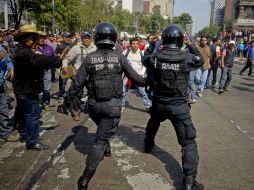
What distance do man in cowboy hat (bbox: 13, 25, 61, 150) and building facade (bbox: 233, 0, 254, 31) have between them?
95.5m

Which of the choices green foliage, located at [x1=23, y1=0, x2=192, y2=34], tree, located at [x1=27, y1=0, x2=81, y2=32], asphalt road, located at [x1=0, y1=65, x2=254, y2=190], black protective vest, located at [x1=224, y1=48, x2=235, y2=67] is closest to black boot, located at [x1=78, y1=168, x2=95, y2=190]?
asphalt road, located at [x1=0, y1=65, x2=254, y2=190]

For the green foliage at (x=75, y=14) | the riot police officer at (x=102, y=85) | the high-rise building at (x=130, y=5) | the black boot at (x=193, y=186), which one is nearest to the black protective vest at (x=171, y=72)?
the riot police officer at (x=102, y=85)

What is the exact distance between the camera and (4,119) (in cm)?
606

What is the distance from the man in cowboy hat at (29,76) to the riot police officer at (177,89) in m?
1.56

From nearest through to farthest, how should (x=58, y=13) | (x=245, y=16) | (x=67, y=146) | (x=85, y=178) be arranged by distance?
(x=85, y=178), (x=67, y=146), (x=58, y=13), (x=245, y=16)

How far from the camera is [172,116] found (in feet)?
14.6

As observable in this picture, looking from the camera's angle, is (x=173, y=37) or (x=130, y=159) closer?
(x=173, y=37)

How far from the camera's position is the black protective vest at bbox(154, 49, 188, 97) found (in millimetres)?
4324

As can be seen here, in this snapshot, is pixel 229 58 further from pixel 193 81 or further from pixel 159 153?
pixel 159 153

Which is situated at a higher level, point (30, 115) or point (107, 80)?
point (107, 80)

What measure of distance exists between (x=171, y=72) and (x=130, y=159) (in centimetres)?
158

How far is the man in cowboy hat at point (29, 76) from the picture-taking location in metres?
5.09

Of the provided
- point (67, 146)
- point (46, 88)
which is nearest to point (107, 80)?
point (67, 146)

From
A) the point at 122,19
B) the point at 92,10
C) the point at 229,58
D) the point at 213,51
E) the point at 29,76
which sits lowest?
the point at 229,58
